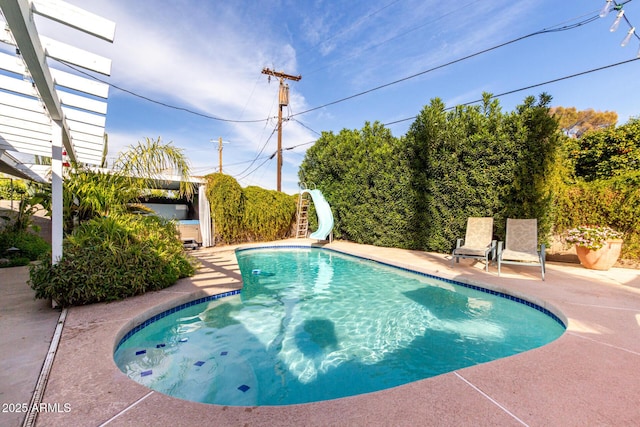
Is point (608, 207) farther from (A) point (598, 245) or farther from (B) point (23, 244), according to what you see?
(B) point (23, 244)

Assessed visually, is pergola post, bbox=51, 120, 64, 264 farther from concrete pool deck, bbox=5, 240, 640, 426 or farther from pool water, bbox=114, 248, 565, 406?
pool water, bbox=114, 248, 565, 406

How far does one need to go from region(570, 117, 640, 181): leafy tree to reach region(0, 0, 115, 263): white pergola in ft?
36.6

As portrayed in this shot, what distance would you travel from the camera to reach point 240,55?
11508 millimetres

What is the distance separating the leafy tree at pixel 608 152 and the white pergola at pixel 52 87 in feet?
36.6

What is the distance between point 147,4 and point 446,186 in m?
9.18

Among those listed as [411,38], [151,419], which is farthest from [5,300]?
[411,38]

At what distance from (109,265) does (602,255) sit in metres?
8.54

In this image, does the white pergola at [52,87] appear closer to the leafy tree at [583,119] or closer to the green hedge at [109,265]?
the green hedge at [109,265]

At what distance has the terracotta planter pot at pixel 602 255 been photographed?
5605 millimetres

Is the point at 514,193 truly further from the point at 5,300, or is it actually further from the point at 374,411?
the point at 5,300

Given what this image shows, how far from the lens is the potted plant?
562 cm

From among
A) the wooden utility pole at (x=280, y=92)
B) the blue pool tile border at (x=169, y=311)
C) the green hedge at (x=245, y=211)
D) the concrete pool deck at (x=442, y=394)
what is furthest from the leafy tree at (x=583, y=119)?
the blue pool tile border at (x=169, y=311)

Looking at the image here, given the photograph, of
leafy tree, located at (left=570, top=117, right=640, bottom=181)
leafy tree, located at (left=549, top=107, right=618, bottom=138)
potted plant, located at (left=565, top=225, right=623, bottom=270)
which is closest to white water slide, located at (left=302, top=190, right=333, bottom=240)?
potted plant, located at (left=565, top=225, right=623, bottom=270)

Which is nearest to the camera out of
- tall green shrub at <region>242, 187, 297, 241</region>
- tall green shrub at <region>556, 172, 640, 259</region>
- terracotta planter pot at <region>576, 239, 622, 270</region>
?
terracotta planter pot at <region>576, 239, 622, 270</region>
